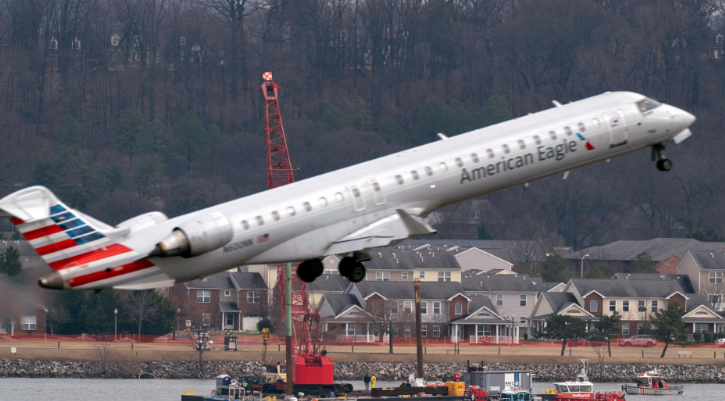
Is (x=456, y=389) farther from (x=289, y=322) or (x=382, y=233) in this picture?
(x=382, y=233)

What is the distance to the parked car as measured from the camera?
512 feet

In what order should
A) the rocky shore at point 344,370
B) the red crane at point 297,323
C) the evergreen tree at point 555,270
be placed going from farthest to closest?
the evergreen tree at point 555,270
the rocky shore at point 344,370
the red crane at point 297,323

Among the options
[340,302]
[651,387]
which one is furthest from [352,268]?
[340,302]

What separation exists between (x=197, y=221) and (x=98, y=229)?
A: 3.68 m

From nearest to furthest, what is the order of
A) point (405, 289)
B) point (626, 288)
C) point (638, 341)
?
point (638, 341)
point (405, 289)
point (626, 288)

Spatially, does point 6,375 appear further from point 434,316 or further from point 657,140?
point 657,140

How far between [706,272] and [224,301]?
196ft

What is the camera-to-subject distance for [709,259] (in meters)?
183

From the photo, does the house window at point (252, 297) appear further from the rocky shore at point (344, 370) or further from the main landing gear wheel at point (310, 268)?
the main landing gear wheel at point (310, 268)

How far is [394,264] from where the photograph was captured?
172875 millimetres

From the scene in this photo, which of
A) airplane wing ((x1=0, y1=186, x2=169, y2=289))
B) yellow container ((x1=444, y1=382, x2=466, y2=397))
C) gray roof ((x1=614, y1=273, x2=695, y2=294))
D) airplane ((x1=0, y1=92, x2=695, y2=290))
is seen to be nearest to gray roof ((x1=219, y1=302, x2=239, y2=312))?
gray roof ((x1=614, y1=273, x2=695, y2=294))

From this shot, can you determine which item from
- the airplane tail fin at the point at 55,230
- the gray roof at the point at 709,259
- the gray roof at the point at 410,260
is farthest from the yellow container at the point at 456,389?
the airplane tail fin at the point at 55,230

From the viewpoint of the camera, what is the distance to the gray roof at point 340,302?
155 meters

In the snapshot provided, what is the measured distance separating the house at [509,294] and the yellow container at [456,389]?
160 ft
